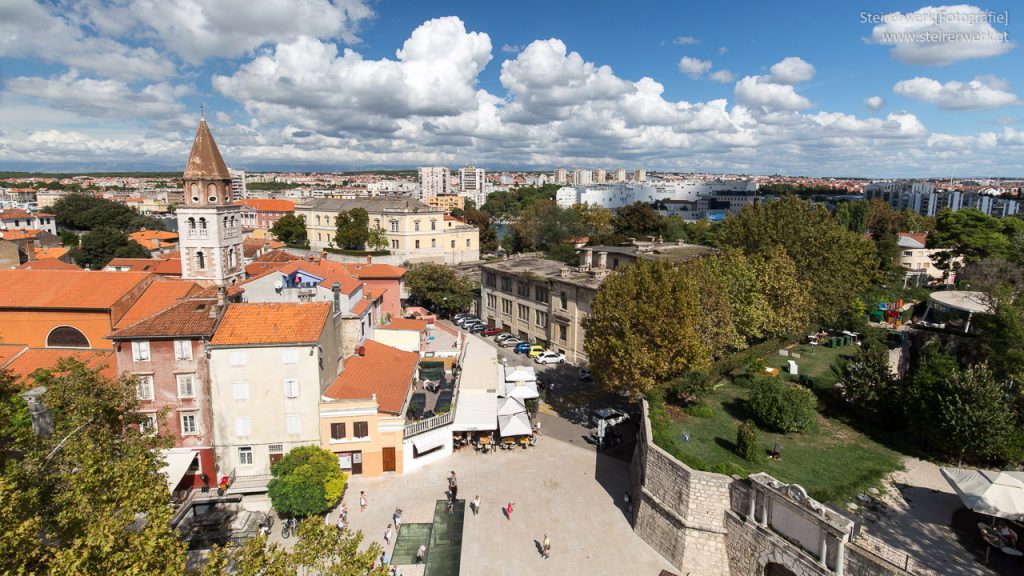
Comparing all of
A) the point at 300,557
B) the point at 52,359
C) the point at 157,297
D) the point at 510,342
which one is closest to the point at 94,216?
the point at 157,297

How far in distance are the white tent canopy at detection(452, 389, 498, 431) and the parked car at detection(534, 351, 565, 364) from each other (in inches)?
425

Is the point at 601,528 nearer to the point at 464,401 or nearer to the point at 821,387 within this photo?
the point at 464,401

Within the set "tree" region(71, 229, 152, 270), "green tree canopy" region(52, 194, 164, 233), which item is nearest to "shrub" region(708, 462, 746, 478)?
"tree" region(71, 229, 152, 270)

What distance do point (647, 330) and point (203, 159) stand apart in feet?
100

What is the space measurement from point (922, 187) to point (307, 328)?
208 meters

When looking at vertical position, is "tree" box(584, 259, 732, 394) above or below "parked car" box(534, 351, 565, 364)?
above

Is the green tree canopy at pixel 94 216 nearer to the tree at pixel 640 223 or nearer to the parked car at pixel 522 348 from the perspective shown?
the tree at pixel 640 223

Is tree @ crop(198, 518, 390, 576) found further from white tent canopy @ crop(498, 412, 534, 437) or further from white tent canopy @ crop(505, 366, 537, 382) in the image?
white tent canopy @ crop(505, 366, 537, 382)

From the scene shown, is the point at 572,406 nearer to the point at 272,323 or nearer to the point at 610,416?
the point at 610,416

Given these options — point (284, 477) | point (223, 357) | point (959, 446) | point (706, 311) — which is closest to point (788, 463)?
point (959, 446)

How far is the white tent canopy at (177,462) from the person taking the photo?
22984 millimetres

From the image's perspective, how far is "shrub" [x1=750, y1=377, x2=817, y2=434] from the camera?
981 inches

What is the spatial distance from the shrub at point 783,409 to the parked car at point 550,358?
680 inches

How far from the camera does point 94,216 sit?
100188 mm
